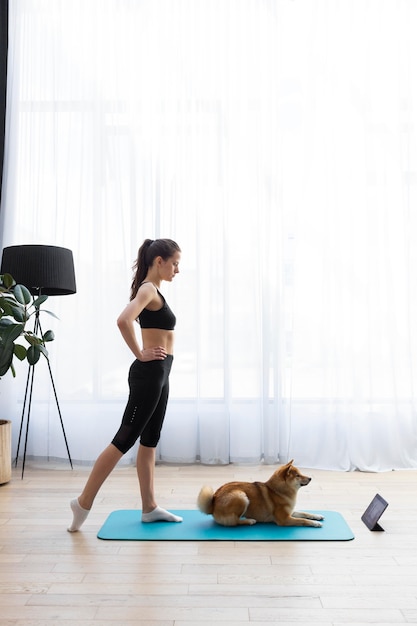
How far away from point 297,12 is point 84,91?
147 centimetres

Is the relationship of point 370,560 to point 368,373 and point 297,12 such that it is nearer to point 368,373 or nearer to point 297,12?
point 368,373

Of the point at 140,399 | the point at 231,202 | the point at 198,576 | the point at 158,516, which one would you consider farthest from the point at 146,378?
the point at 231,202

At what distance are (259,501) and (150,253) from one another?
119cm

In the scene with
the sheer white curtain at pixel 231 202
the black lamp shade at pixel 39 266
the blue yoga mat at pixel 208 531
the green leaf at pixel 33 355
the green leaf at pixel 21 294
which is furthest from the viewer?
the sheer white curtain at pixel 231 202

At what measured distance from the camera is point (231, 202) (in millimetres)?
4121

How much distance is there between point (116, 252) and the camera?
415 cm

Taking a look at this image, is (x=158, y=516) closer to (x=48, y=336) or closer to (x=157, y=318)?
(x=157, y=318)

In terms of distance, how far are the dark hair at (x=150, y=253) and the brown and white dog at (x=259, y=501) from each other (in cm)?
96

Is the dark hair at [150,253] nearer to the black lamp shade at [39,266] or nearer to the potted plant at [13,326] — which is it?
the potted plant at [13,326]

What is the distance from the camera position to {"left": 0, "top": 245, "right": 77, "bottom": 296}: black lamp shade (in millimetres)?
3568

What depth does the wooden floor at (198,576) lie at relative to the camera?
1970 mm

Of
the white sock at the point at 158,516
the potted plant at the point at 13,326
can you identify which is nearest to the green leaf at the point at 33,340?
the potted plant at the point at 13,326

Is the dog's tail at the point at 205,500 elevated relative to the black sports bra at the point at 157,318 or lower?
lower

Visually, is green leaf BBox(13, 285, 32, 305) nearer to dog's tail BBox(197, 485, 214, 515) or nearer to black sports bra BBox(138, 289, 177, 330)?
black sports bra BBox(138, 289, 177, 330)
